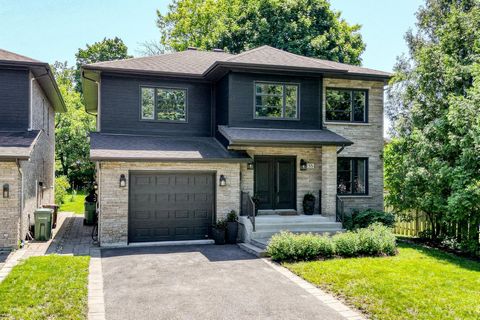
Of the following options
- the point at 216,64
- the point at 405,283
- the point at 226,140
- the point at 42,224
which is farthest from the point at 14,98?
the point at 405,283

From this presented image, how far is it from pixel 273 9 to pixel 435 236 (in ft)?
67.2

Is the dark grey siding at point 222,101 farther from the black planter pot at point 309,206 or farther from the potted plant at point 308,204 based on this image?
the black planter pot at point 309,206

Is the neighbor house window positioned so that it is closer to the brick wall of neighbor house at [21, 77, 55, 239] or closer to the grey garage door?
the grey garage door

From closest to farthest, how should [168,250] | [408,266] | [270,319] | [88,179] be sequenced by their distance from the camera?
[270,319] → [408,266] → [168,250] → [88,179]

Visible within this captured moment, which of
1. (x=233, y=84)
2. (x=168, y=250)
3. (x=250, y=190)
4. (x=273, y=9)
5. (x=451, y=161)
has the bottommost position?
(x=168, y=250)

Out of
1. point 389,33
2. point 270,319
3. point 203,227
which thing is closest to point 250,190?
point 203,227

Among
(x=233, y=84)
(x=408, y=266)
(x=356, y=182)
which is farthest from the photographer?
(x=356, y=182)

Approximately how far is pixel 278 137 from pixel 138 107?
17.4 ft

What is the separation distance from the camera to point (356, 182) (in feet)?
54.1

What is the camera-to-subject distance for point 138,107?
595 inches

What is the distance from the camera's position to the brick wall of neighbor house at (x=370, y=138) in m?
16.2

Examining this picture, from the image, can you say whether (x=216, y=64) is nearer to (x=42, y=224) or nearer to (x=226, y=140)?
(x=226, y=140)

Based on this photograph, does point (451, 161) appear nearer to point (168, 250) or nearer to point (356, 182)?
point (356, 182)

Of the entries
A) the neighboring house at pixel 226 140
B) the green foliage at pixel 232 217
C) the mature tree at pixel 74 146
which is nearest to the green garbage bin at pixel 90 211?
the neighboring house at pixel 226 140
